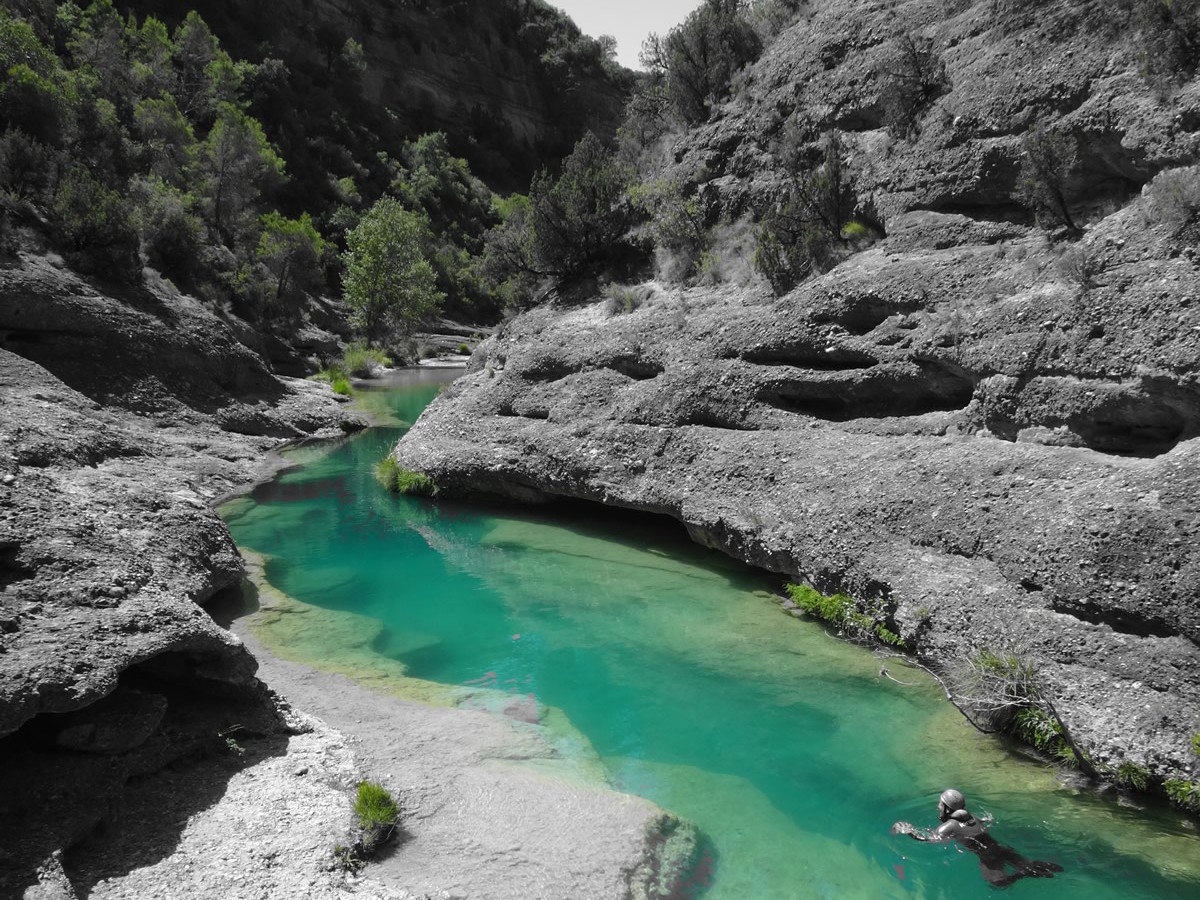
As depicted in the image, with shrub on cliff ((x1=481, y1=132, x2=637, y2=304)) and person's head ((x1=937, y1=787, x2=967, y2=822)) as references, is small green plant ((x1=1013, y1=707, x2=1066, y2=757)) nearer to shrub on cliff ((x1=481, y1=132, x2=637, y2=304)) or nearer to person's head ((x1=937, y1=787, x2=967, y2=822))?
person's head ((x1=937, y1=787, x2=967, y2=822))

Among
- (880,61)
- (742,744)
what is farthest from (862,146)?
(742,744)

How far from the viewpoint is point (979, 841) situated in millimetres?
7598

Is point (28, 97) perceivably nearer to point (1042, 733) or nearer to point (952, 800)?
point (952, 800)

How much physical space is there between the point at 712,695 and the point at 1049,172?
10.4 metres

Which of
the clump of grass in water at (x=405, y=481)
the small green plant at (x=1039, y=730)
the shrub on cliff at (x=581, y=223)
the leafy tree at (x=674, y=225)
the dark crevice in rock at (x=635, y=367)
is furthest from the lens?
the shrub on cliff at (x=581, y=223)

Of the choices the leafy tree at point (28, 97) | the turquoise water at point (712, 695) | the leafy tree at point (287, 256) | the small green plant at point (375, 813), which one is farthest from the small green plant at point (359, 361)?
the small green plant at point (375, 813)

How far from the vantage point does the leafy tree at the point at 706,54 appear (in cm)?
2423

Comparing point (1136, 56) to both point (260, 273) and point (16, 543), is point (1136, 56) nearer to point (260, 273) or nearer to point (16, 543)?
point (16, 543)

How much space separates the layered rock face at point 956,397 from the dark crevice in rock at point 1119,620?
0.08 feet

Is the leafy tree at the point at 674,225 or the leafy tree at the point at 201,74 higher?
the leafy tree at the point at 201,74

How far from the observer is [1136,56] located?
43.3 ft

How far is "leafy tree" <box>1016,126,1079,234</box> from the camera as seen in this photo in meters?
13.3

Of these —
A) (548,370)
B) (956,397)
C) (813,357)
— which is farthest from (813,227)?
(548,370)

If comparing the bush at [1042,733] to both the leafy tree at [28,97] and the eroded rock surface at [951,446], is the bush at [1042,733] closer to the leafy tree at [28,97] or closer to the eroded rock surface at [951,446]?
the eroded rock surface at [951,446]
